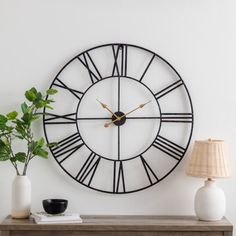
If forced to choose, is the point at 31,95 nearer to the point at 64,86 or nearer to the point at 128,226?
the point at 64,86

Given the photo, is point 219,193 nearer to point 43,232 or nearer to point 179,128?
point 179,128

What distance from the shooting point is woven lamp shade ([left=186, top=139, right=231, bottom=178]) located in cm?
277

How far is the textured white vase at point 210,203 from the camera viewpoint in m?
2.78

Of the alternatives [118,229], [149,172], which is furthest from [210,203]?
[118,229]

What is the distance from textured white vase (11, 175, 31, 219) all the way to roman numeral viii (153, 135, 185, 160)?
2.65 feet

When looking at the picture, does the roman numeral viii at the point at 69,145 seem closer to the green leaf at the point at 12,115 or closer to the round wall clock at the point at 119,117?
the round wall clock at the point at 119,117

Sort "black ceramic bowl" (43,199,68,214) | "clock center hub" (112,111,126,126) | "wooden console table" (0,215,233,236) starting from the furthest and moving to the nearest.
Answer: "clock center hub" (112,111,126,126), "black ceramic bowl" (43,199,68,214), "wooden console table" (0,215,233,236)

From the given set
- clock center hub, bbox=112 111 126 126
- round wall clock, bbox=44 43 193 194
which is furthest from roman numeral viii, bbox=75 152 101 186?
clock center hub, bbox=112 111 126 126

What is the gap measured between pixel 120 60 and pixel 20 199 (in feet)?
3.29

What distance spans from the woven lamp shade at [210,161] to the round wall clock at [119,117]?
0.21 m

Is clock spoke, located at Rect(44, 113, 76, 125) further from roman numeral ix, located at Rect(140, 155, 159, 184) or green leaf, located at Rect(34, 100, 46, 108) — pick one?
roman numeral ix, located at Rect(140, 155, 159, 184)

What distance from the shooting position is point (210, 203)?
2785 mm

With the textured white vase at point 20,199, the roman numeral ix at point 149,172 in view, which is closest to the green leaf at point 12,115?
the textured white vase at point 20,199

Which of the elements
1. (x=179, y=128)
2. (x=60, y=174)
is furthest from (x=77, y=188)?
(x=179, y=128)
